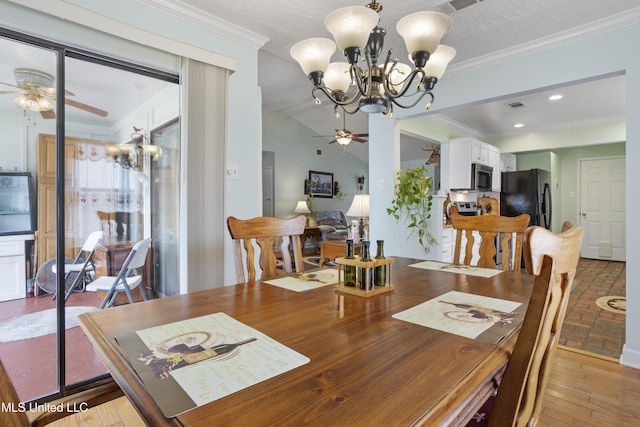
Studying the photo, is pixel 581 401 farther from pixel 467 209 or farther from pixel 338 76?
pixel 467 209

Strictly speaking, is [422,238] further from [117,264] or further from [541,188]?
[541,188]

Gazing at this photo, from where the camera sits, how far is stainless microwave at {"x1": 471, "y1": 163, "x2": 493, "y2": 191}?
4.97m

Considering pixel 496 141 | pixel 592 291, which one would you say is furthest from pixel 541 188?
pixel 592 291

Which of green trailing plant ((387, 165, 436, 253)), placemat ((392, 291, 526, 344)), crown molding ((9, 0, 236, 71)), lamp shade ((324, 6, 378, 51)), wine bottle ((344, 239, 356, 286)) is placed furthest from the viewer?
green trailing plant ((387, 165, 436, 253))

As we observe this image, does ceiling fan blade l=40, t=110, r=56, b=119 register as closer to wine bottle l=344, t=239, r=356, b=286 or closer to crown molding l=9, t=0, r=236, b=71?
crown molding l=9, t=0, r=236, b=71

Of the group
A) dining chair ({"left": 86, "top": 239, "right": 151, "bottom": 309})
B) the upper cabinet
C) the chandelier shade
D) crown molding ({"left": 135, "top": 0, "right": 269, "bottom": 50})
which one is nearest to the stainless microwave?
the upper cabinet

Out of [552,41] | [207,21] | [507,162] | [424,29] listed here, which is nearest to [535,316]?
[424,29]

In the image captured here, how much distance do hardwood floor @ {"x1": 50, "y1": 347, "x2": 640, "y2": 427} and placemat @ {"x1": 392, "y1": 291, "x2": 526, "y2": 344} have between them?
1014 millimetres

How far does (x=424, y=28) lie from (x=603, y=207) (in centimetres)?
711

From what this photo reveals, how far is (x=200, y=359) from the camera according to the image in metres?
A: 0.72

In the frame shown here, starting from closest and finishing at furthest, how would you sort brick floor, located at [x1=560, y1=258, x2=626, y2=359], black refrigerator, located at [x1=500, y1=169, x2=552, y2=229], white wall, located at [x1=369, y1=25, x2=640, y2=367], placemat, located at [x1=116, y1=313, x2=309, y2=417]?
placemat, located at [x1=116, y1=313, x2=309, y2=417] < white wall, located at [x1=369, y1=25, x2=640, y2=367] < brick floor, located at [x1=560, y1=258, x2=626, y2=359] < black refrigerator, located at [x1=500, y1=169, x2=552, y2=229]

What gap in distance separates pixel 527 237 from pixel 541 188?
5879mm

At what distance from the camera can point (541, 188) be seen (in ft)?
17.8

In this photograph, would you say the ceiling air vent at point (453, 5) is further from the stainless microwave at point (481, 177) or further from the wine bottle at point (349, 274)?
the stainless microwave at point (481, 177)
